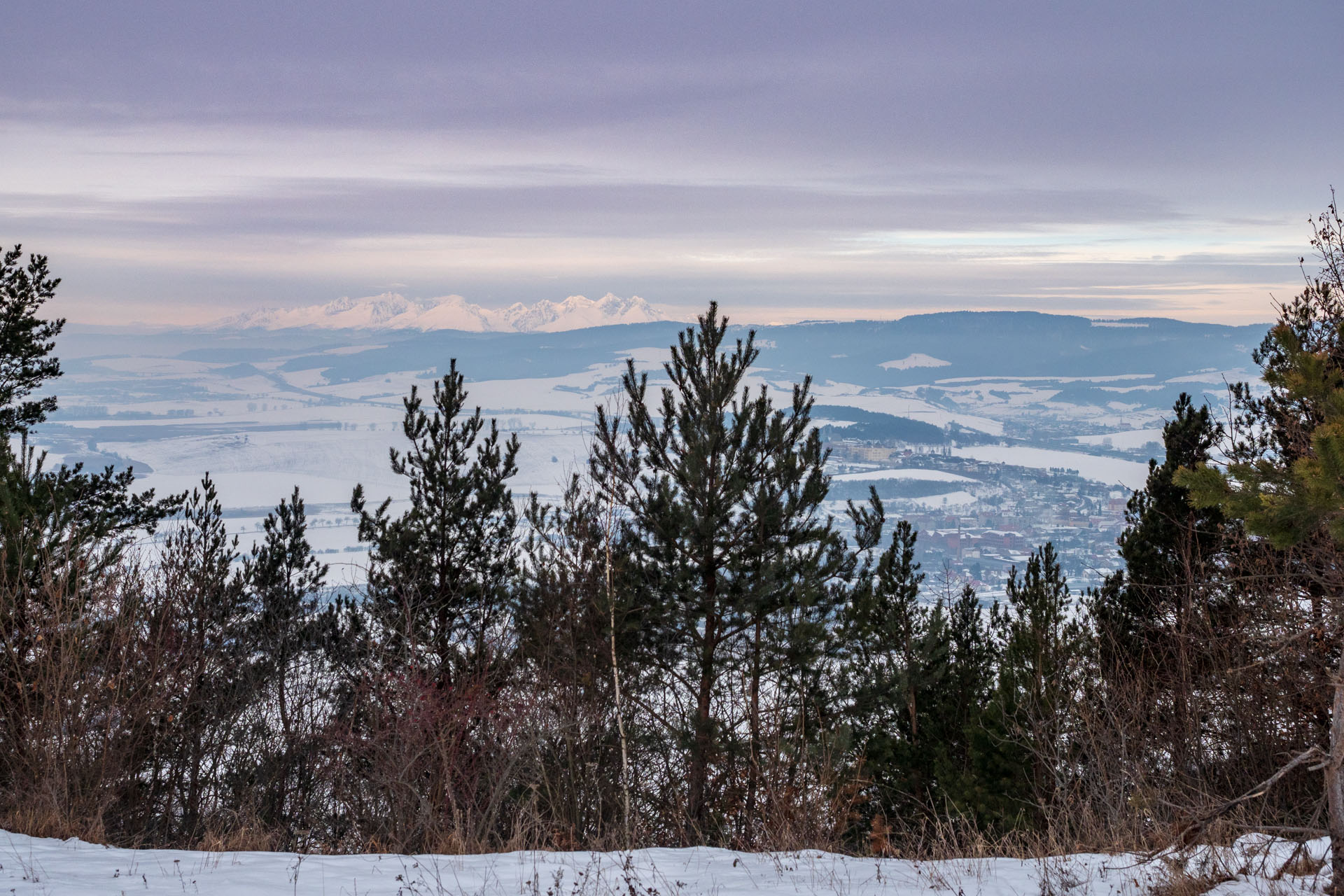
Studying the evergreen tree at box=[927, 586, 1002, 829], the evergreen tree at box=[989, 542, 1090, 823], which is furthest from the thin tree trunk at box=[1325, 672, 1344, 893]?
the evergreen tree at box=[927, 586, 1002, 829]

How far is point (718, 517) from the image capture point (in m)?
14.4

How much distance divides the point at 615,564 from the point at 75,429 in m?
210

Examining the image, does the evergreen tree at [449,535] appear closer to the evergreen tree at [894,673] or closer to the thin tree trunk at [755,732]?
the thin tree trunk at [755,732]

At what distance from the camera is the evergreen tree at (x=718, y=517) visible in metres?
14.4

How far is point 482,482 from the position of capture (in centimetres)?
1939

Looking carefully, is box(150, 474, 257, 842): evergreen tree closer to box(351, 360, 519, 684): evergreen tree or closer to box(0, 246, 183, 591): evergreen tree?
box(0, 246, 183, 591): evergreen tree

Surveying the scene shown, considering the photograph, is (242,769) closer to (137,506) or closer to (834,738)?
(137,506)

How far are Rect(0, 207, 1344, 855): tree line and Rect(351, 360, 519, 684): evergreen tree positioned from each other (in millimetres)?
76

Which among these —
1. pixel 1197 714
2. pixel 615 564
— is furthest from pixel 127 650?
pixel 1197 714

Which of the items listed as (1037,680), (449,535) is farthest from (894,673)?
(449,535)

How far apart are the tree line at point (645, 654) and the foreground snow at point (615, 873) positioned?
180 centimetres

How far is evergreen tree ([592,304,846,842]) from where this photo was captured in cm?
1441

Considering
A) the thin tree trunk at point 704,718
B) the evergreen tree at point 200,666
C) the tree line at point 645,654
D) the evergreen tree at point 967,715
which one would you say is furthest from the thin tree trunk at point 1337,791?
the evergreen tree at point 200,666

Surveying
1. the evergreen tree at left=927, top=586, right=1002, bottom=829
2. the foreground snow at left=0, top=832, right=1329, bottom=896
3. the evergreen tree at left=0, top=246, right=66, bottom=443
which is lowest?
the evergreen tree at left=927, top=586, right=1002, bottom=829
